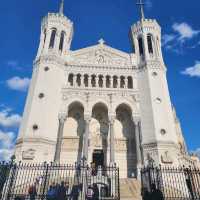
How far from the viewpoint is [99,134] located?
70.1ft

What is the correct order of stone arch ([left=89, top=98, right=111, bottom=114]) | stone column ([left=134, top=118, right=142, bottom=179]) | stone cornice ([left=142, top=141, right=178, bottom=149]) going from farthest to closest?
stone arch ([left=89, top=98, right=111, bottom=114]) → stone cornice ([left=142, top=141, right=178, bottom=149]) → stone column ([left=134, top=118, right=142, bottom=179])

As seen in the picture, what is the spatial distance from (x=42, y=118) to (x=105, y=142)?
6367mm

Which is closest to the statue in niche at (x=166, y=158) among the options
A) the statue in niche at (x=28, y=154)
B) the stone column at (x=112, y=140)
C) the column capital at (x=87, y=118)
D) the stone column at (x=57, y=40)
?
the stone column at (x=112, y=140)

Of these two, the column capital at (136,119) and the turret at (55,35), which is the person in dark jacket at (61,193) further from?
the turret at (55,35)

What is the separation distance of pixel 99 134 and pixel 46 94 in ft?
21.0

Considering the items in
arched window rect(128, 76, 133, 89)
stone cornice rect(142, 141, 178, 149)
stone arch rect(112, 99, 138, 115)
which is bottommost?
stone cornice rect(142, 141, 178, 149)

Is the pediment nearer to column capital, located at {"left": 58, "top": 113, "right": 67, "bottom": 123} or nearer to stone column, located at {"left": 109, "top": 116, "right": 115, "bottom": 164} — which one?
column capital, located at {"left": 58, "top": 113, "right": 67, "bottom": 123}

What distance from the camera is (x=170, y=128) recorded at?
19609mm

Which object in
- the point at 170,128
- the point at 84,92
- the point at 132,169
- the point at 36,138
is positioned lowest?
the point at 132,169

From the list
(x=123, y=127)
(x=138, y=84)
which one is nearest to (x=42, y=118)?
(x=123, y=127)

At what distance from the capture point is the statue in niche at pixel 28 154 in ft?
56.3

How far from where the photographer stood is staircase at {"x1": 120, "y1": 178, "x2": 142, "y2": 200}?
1309 cm

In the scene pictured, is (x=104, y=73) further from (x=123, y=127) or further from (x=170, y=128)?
(x=170, y=128)

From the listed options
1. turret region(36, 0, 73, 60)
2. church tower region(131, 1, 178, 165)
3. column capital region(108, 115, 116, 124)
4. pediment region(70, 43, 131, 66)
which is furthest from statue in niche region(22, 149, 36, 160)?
pediment region(70, 43, 131, 66)
